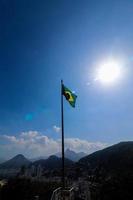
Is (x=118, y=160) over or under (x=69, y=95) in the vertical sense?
over

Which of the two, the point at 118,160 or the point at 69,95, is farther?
the point at 118,160

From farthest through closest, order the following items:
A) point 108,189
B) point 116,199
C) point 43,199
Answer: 1. point 43,199
2. point 108,189
3. point 116,199

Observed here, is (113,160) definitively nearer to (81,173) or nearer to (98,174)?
(98,174)

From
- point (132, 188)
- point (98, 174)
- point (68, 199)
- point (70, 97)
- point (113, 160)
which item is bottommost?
point (68, 199)

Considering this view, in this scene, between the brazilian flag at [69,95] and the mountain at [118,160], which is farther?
the mountain at [118,160]

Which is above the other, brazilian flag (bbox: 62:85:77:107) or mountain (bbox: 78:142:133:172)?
mountain (bbox: 78:142:133:172)

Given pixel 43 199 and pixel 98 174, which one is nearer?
pixel 43 199

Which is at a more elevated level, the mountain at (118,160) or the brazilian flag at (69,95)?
the mountain at (118,160)

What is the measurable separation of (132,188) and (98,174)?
50.4 metres

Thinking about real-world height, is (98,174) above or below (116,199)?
above

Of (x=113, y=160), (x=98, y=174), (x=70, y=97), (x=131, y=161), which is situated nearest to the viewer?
(x=70, y=97)

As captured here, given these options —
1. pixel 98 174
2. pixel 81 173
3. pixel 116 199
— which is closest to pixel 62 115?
pixel 116 199

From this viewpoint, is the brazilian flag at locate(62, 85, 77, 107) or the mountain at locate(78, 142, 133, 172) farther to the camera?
the mountain at locate(78, 142, 133, 172)

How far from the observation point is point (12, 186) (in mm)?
53000
